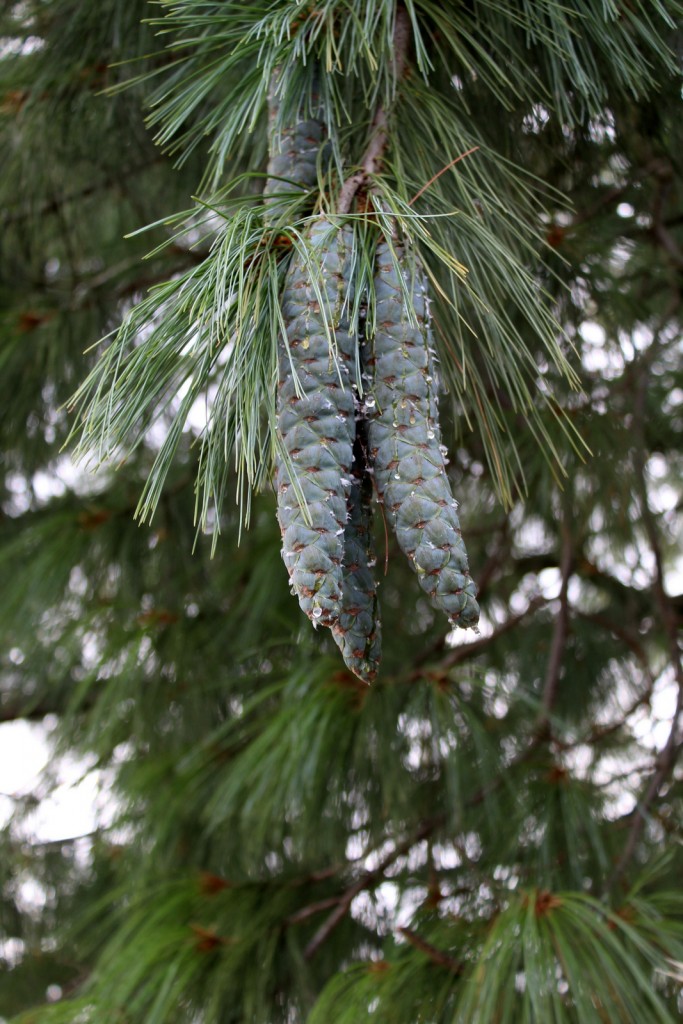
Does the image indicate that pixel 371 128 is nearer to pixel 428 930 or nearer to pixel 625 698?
pixel 428 930

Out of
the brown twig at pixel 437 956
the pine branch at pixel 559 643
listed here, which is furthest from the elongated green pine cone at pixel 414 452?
the pine branch at pixel 559 643

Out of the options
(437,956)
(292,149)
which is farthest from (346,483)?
(437,956)

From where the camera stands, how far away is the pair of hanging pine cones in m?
0.49

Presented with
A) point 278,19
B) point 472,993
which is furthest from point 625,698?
point 278,19

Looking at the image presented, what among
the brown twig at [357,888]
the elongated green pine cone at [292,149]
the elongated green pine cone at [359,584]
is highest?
the elongated green pine cone at [292,149]

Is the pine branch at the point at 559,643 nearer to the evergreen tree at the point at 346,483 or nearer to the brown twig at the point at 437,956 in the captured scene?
the evergreen tree at the point at 346,483

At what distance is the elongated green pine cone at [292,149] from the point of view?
66 cm

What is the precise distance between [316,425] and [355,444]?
0.06 meters

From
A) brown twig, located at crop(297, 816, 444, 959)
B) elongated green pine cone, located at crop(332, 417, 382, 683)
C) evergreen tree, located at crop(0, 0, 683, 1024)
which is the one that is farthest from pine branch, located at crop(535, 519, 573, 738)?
elongated green pine cone, located at crop(332, 417, 382, 683)

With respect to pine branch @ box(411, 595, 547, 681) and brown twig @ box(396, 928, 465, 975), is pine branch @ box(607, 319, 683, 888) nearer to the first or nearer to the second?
pine branch @ box(411, 595, 547, 681)

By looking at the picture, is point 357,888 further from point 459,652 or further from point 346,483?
point 346,483

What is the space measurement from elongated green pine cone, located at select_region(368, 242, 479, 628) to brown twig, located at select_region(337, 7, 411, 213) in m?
0.07

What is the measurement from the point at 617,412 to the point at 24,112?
77cm

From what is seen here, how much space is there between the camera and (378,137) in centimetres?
67
